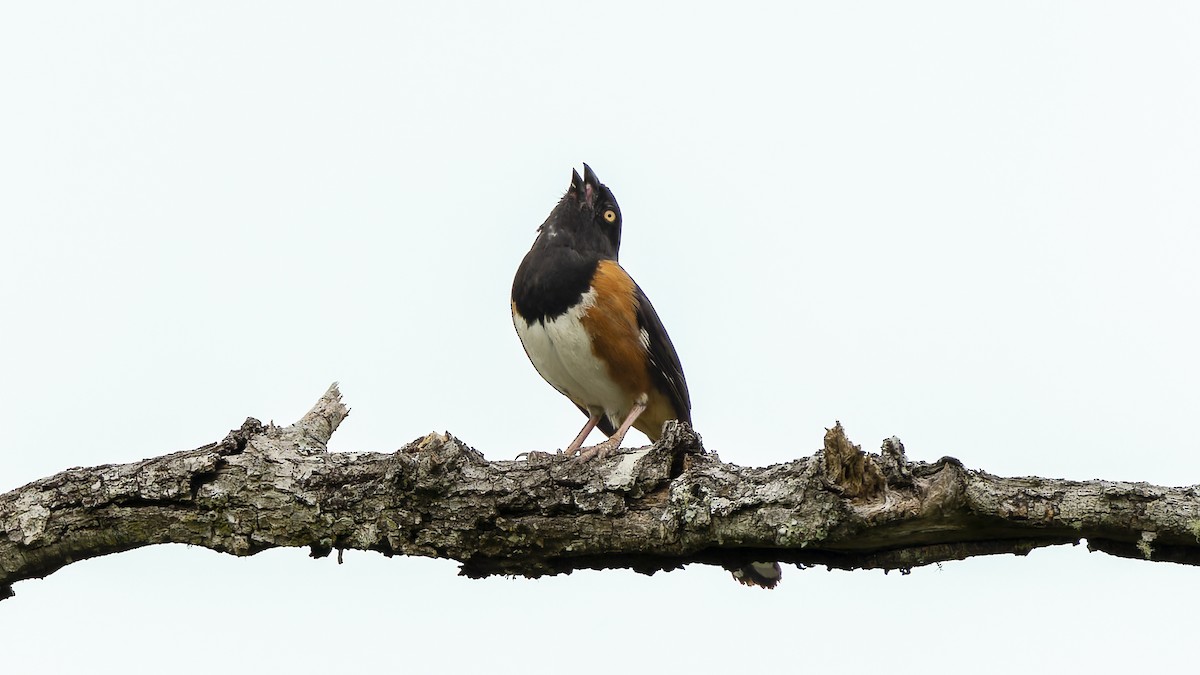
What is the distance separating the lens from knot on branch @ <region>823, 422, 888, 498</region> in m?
3.74

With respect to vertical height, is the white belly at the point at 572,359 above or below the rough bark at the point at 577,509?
above

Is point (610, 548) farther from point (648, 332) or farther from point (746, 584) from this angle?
point (648, 332)

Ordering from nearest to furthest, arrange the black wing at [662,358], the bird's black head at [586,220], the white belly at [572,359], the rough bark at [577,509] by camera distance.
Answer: the rough bark at [577,509]
the white belly at [572,359]
the black wing at [662,358]
the bird's black head at [586,220]

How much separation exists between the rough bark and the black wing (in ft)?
8.34

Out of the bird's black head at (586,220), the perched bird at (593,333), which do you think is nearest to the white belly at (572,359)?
the perched bird at (593,333)

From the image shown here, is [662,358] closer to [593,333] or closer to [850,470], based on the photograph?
[593,333]

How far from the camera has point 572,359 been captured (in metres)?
6.68

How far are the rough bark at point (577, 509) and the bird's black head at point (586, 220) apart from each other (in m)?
2.81

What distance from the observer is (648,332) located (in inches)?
272

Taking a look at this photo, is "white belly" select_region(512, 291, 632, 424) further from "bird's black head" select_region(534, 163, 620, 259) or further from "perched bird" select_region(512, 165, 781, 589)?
"bird's black head" select_region(534, 163, 620, 259)

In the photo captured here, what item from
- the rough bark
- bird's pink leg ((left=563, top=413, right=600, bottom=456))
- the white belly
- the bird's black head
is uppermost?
the bird's black head

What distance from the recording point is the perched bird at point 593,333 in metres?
6.65

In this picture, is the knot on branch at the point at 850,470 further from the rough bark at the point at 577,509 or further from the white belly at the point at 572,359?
the white belly at the point at 572,359

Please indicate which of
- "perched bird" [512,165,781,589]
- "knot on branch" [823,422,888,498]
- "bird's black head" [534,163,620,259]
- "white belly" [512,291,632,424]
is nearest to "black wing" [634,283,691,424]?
"perched bird" [512,165,781,589]
